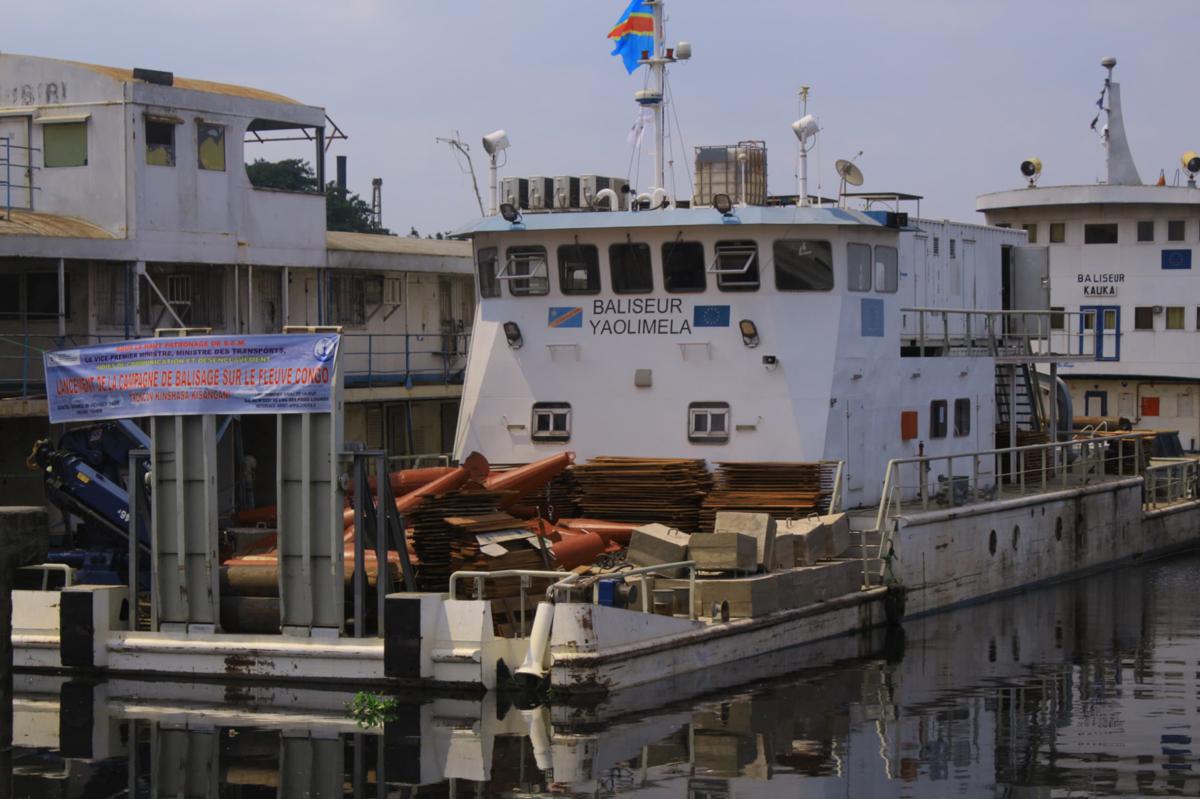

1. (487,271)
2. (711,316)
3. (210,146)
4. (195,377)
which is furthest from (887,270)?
(210,146)

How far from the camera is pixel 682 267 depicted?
917 inches

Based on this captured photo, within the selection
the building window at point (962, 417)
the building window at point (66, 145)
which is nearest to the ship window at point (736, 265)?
the building window at point (962, 417)

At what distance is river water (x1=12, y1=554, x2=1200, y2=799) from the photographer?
15344mm

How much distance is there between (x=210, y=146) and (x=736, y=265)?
11.2 metres

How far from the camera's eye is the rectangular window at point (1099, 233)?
41062 millimetres

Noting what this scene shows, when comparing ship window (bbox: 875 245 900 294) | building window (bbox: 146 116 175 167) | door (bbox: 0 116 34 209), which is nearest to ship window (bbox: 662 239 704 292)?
A: ship window (bbox: 875 245 900 294)

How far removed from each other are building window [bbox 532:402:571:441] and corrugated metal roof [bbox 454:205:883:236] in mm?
2361

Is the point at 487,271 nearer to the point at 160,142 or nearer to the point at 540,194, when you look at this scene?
the point at 540,194

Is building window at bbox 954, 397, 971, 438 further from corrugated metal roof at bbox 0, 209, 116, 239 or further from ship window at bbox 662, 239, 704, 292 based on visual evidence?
corrugated metal roof at bbox 0, 209, 116, 239

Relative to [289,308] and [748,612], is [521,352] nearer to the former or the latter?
[748,612]

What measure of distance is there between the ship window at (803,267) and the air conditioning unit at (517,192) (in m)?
3.61

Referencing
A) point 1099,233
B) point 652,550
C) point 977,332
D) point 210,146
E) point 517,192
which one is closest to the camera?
point 652,550

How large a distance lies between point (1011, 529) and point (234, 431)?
1246 cm

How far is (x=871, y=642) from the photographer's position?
72.0ft
